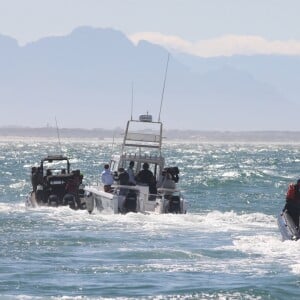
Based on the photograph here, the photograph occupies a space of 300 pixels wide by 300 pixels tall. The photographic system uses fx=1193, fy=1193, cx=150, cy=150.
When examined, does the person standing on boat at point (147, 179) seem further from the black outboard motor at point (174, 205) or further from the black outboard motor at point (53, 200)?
the black outboard motor at point (53, 200)

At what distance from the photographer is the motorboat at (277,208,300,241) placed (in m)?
25.6

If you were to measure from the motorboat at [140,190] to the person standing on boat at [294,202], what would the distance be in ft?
22.0

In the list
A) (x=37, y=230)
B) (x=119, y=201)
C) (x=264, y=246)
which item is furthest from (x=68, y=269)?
(x=119, y=201)

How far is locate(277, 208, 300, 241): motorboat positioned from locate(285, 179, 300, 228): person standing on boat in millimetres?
97

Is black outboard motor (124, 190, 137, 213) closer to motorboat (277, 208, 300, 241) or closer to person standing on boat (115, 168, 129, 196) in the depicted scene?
person standing on boat (115, 168, 129, 196)

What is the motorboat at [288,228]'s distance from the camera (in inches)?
1008

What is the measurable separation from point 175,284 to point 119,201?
12779 millimetres

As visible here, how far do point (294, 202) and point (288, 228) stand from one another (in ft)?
2.41

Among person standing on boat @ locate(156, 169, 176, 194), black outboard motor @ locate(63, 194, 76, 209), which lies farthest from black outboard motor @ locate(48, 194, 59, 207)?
person standing on boat @ locate(156, 169, 176, 194)

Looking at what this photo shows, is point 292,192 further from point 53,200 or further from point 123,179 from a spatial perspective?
point 53,200

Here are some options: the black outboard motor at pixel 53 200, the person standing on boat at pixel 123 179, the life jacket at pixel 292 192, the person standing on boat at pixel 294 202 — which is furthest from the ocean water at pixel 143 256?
the life jacket at pixel 292 192

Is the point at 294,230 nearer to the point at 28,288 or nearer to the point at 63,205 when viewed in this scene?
the point at 28,288

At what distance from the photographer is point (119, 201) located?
32781mm

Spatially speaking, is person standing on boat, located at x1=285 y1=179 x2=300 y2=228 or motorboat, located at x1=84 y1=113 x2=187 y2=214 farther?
motorboat, located at x1=84 y1=113 x2=187 y2=214
